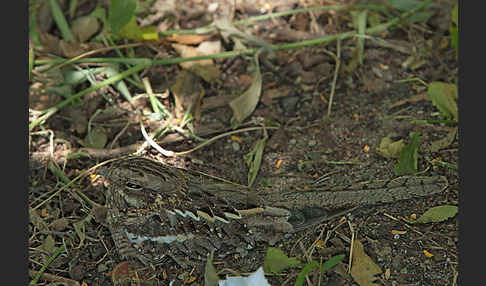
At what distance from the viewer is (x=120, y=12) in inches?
137

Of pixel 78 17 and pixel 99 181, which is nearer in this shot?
pixel 99 181

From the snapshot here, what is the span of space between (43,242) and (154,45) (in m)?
1.53

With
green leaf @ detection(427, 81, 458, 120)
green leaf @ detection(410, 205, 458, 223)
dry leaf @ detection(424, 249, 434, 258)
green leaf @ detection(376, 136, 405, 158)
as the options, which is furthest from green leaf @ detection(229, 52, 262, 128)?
dry leaf @ detection(424, 249, 434, 258)

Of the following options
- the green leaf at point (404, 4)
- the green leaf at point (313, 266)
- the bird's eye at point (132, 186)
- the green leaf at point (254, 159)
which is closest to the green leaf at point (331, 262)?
the green leaf at point (313, 266)

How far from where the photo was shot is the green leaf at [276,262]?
9.07ft

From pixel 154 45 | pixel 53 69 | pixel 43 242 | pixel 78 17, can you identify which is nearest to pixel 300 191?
pixel 43 242

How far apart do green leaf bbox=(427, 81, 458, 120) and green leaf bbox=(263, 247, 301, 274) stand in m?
1.42

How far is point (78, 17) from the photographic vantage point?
409cm

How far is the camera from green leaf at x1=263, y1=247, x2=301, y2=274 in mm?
2766

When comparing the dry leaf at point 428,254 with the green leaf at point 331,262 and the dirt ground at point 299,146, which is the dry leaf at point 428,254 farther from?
the green leaf at point 331,262

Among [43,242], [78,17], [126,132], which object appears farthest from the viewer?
[78,17]

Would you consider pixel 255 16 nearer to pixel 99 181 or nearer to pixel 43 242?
pixel 99 181

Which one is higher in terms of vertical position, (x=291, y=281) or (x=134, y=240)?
(x=134, y=240)

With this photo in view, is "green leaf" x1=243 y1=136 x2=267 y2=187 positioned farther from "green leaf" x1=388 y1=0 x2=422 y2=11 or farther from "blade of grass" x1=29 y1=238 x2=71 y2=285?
"green leaf" x1=388 y1=0 x2=422 y2=11
